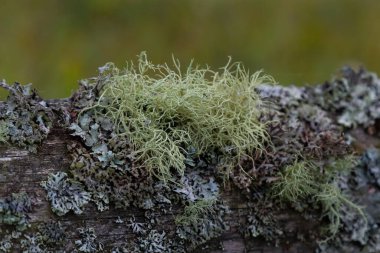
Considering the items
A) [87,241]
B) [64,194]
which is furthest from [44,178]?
[87,241]

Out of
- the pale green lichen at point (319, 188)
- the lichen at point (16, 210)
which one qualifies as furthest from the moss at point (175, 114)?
the lichen at point (16, 210)

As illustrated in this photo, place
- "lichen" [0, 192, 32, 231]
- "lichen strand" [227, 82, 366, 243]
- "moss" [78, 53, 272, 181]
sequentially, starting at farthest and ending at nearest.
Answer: "lichen strand" [227, 82, 366, 243] → "moss" [78, 53, 272, 181] → "lichen" [0, 192, 32, 231]

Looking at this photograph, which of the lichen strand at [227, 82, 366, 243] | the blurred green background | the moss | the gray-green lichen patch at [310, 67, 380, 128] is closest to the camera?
the moss

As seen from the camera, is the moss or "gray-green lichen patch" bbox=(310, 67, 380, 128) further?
"gray-green lichen patch" bbox=(310, 67, 380, 128)

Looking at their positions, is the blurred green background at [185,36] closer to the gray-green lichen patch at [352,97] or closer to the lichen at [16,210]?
the gray-green lichen patch at [352,97]

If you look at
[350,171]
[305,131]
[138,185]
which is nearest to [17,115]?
[138,185]

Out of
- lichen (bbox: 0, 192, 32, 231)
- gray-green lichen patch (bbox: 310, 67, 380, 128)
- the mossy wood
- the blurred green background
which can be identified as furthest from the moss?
the blurred green background

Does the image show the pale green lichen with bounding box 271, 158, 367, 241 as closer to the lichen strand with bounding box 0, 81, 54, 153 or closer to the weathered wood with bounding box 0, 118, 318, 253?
the weathered wood with bounding box 0, 118, 318, 253
